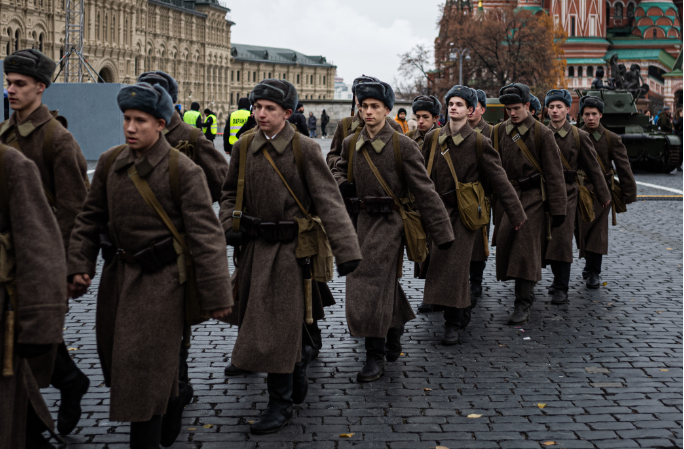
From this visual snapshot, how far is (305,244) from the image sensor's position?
468 cm

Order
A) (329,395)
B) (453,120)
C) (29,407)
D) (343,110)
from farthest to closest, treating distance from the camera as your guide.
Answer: (343,110) → (453,120) → (329,395) → (29,407)

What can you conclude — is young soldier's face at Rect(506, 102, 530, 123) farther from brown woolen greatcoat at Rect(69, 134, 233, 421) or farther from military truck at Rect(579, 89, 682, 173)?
military truck at Rect(579, 89, 682, 173)

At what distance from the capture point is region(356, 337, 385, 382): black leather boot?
18.1 feet

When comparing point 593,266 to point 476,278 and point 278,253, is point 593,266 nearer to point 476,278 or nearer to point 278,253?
point 476,278

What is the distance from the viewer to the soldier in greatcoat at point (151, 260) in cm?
382

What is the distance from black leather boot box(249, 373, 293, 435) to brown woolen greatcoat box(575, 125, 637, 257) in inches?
195

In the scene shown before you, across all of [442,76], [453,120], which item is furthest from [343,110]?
[453,120]

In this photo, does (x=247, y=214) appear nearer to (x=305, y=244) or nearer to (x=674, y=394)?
(x=305, y=244)

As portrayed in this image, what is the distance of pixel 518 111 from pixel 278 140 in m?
3.26

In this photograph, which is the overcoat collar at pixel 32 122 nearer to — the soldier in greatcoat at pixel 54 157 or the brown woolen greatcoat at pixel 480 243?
the soldier in greatcoat at pixel 54 157

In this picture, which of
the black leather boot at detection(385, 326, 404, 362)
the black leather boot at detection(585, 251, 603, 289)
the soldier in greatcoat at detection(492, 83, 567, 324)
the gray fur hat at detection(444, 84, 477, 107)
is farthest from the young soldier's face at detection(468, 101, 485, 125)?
the black leather boot at detection(385, 326, 404, 362)

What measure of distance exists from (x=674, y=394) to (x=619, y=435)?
3.01ft

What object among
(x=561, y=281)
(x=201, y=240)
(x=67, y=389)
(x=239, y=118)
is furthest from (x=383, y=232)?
(x=239, y=118)

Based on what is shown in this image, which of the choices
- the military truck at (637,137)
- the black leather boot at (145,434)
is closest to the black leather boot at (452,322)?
the black leather boot at (145,434)
